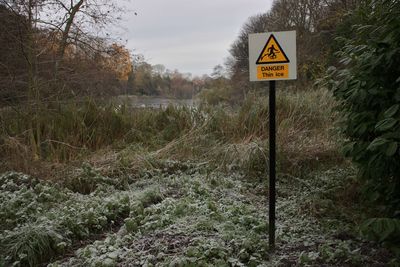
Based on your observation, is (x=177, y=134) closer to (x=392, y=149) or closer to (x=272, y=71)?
(x=272, y=71)

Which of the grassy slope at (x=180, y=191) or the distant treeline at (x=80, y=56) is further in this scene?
the distant treeline at (x=80, y=56)

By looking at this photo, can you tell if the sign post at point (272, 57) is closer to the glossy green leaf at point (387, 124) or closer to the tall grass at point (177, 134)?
the glossy green leaf at point (387, 124)

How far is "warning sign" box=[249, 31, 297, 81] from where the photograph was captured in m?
3.27

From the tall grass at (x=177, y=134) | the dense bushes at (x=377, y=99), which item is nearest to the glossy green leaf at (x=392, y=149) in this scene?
the dense bushes at (x=377, y=99)

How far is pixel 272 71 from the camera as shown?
3318mm

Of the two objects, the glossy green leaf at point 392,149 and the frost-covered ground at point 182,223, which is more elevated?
the glossy green leaf at point 392,149

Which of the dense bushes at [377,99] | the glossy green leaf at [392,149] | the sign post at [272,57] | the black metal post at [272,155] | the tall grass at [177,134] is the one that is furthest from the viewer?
the tall grass at [177,134]

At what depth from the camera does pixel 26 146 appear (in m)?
6.61

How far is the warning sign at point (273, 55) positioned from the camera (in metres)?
3.27

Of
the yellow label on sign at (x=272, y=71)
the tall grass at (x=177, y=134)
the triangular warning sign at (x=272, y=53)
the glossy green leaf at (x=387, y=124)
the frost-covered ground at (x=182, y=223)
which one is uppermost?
the triangular warning sign at (x=272, y=53)

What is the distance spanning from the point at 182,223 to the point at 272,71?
1.87m

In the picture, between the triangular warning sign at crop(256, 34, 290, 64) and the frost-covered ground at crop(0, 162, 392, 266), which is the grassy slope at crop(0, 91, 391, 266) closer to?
the frost-covered ground at crop(0, 162, 392, 266)

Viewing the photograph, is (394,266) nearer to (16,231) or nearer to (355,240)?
(355,240)

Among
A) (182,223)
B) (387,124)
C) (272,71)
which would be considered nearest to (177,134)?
(182,223)
